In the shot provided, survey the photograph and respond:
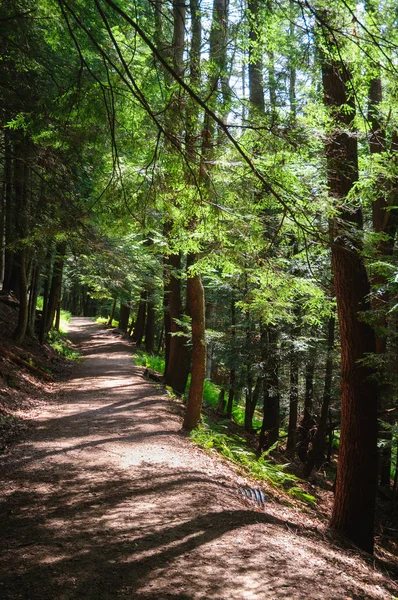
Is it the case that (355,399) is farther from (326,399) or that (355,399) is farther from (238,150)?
(326,399)

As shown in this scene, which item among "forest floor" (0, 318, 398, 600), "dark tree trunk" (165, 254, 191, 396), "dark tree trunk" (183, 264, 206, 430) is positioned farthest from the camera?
"dark tree trunk" (165, 254, 191, 396)

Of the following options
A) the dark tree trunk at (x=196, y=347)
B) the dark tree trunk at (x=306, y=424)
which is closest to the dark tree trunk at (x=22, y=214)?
the dark tree trunk at (x=196, y=347)

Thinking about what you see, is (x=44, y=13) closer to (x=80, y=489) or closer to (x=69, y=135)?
(x=69, y=135)

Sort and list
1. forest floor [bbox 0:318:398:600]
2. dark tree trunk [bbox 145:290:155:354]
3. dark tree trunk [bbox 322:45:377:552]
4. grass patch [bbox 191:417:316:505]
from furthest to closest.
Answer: dark tree trunk [bbox 145:290:155:354] → grass patch [bbox 191:417:316:505] → dark tree trunk [bbox 322:45:377:552] → forest floor [bbox 0:318:398:600]

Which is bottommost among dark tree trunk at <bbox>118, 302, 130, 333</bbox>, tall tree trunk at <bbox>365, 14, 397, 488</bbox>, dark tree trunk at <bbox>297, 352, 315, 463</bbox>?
dark tree trunk at <bbox>297, 352, 315, 463</bbox>

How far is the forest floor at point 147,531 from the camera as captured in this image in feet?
11.4

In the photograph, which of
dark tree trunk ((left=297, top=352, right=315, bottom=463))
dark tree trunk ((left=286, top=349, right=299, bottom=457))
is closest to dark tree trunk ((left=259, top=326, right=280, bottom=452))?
dark tree trunk ((left=286, top=349, right=299, bottom=457))

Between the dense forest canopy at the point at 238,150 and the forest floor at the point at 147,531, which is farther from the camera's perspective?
the dense forest canopy at the point at 238,150

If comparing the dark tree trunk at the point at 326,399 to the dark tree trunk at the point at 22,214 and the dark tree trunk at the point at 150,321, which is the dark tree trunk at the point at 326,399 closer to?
the dark tree trunk at the point at 22,214

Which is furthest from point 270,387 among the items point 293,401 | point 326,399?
point 326,399

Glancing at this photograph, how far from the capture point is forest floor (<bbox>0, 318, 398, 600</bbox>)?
137 inches

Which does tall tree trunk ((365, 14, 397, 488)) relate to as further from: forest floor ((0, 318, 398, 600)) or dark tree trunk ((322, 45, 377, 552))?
forest floor ((0, 318, 398, 600))

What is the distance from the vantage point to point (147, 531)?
14.2ft

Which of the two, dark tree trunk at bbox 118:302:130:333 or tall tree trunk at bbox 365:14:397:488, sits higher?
tall tree trunk at bbox 365:14:397:488
